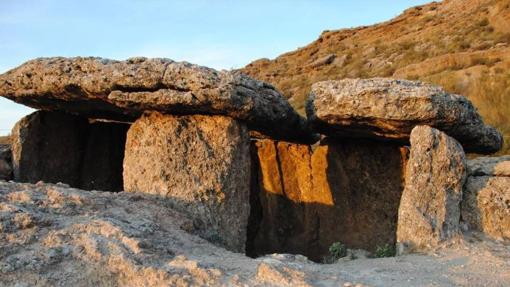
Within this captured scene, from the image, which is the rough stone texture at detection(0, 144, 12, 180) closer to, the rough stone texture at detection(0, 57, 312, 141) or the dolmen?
the dolmen

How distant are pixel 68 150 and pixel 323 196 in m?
4.36

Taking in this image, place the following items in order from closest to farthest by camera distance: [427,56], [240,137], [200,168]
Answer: [200,168]
[240,137]
[427,56]

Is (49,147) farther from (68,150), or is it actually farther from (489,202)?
(489,202)

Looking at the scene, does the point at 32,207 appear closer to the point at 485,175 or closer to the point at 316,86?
the point at 316,86

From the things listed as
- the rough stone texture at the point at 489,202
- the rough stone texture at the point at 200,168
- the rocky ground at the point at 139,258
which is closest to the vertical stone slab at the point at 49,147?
the rough stone texture at the point at 200,168

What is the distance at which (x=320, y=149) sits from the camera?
9.61 meters

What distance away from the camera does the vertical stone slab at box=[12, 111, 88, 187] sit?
28.3 feet

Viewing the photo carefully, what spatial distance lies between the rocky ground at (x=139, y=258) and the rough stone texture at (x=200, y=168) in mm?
641

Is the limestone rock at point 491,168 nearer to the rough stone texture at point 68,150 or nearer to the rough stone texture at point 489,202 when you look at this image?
the rough stone texture at point 489,202

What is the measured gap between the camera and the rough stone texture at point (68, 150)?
28.5 feet

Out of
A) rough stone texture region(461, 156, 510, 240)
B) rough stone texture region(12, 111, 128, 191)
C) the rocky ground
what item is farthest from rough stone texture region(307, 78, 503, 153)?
rough stone texture region(12, 111, 128, 191)

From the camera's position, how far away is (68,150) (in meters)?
9.45

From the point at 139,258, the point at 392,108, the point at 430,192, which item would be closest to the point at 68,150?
the point at 139,258

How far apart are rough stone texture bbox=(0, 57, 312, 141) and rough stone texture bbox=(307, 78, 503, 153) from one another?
0.70 m
